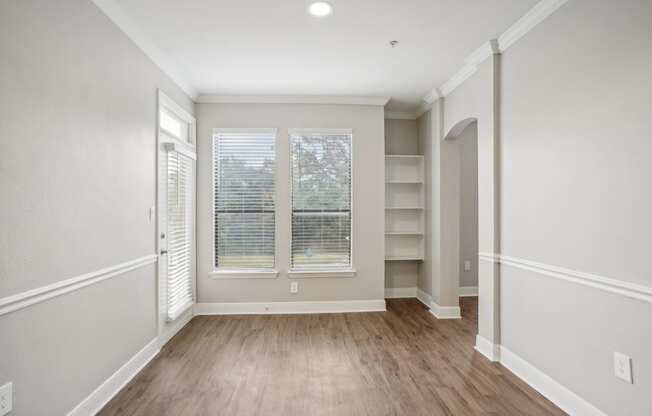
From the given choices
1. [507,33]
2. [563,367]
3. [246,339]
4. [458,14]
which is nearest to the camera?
[563,367]

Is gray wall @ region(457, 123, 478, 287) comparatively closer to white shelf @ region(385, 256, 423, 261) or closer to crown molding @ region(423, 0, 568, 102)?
white shelf @ region(385, 256, 423, 261)

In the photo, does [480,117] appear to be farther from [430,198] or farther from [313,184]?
[313,184]

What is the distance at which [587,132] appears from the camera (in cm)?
217

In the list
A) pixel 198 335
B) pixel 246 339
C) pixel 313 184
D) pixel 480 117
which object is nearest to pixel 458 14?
pixel 480 117

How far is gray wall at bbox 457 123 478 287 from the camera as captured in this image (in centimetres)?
543

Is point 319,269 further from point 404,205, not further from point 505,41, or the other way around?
point 505,41

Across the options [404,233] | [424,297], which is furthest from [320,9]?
[424,297]

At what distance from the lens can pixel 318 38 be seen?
299cm

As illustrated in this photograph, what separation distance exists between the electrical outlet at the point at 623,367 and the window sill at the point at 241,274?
338 centimetres

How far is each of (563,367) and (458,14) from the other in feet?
8.49

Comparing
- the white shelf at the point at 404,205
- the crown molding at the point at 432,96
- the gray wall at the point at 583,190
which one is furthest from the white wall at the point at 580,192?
the white shelf at the point at 404,205

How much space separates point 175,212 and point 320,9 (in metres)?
2.46

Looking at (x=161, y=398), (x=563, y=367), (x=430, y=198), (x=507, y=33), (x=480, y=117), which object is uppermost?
(x=507, y=33)

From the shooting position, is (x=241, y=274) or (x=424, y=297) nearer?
(x=241, y=274)
